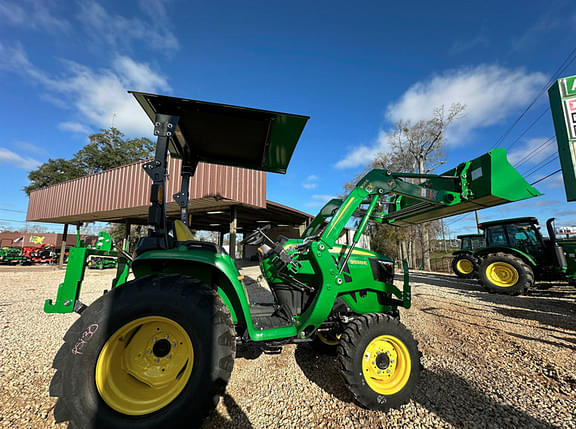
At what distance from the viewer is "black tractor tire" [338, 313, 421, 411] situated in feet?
6.72

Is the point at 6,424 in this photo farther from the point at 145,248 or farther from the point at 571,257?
the point at 571,257

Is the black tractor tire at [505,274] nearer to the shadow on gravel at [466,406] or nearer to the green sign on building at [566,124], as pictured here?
the green sign on building at [566,124]

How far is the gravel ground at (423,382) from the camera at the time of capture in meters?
1.95

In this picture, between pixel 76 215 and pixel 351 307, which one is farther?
pixel 76 215

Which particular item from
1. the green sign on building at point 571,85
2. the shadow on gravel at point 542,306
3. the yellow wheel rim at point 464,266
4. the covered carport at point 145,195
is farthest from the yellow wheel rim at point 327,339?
the yellow wheel rim at point 464,266

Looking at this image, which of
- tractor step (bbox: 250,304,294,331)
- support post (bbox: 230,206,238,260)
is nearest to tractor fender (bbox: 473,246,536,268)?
tractor step (bbox: 250,304,294,331)

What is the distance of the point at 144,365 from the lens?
177 centimetres

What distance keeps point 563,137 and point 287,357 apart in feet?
15.1

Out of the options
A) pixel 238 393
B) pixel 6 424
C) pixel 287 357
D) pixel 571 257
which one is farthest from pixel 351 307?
pixel 571 257

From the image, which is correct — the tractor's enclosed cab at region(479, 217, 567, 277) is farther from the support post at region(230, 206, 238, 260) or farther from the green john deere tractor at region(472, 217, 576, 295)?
the support post at region(230, 206, 238, 260)

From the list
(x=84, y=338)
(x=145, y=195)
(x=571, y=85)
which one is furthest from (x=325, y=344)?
(x=145, y=195)

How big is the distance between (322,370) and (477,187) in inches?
101

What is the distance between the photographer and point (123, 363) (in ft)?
5.67

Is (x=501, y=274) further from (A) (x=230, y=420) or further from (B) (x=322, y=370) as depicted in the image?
(A) (x=230, y=420)
